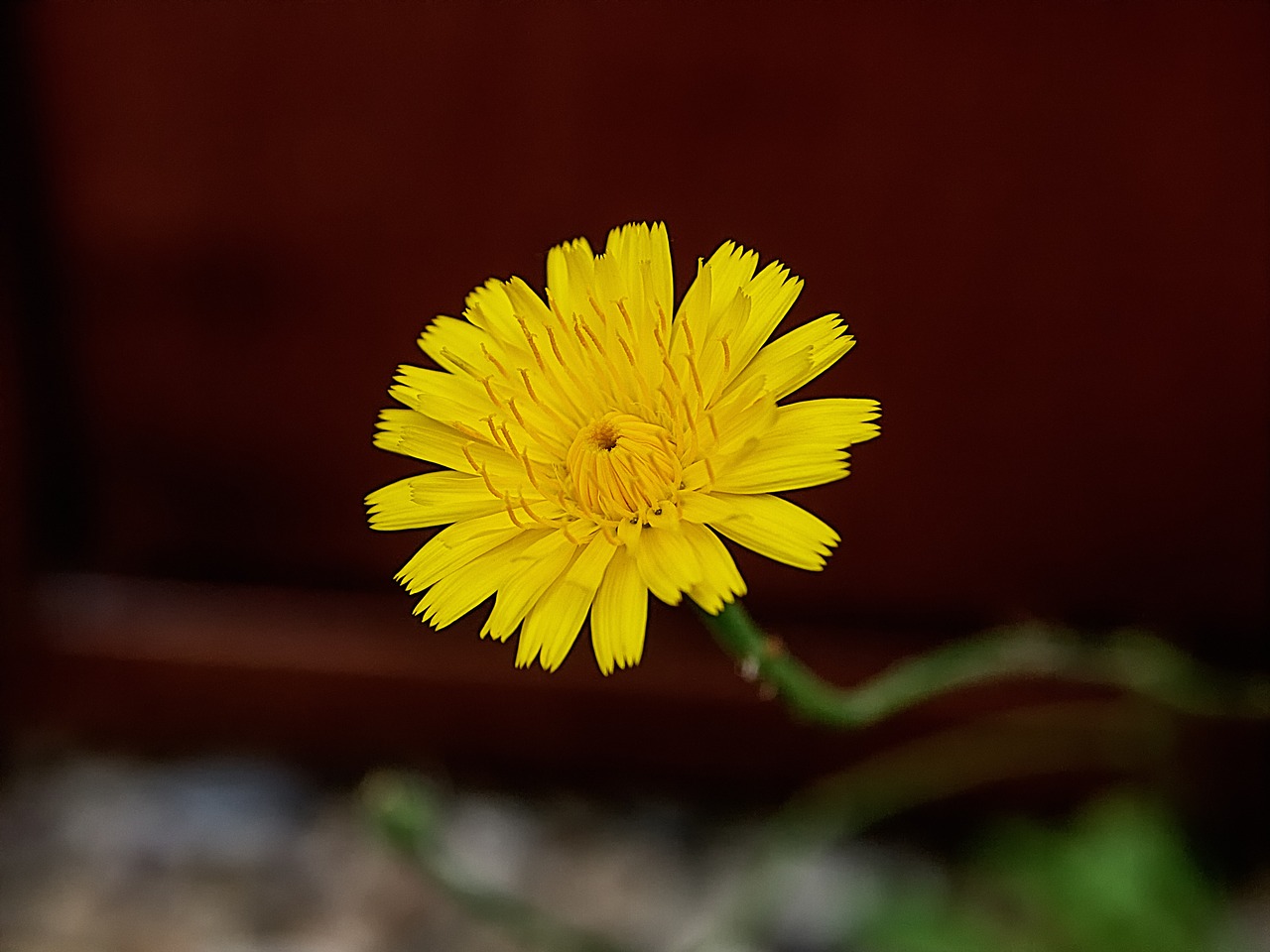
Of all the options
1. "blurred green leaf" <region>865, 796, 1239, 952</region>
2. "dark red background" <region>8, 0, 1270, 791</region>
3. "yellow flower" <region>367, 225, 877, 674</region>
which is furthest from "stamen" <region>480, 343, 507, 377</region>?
"blurred green leaf" <region>865, 796, 1239, 952</region>

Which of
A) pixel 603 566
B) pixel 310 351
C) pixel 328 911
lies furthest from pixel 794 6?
pixel 328 911

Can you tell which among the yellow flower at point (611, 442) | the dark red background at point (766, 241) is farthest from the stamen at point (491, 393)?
the dark red background at point (766, 241)

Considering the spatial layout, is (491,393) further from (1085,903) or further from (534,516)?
(1085,903)

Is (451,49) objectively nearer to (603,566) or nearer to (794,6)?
(794,6)

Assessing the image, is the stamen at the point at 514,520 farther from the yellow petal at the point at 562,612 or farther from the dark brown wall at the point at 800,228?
the dark brown wall at the point at 800,228

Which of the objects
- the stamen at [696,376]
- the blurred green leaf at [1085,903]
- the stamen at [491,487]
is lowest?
the blurred green leaf at [1085,903]

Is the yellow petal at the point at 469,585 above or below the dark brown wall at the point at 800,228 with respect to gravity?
below

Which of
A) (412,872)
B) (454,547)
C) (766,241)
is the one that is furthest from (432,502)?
(412,872)
